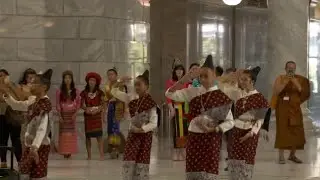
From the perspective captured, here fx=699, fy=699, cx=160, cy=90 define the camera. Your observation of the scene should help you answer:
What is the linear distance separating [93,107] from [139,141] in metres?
4.11

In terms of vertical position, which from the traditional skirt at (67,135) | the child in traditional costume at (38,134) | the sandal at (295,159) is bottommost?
the sandal at (295,159)

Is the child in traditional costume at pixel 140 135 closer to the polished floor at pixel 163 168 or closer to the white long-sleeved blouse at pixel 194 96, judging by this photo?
the white long-sleeved blouse at pixel 194 96

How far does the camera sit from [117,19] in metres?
13.1

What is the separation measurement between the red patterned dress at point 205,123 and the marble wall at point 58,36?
653 centimetres

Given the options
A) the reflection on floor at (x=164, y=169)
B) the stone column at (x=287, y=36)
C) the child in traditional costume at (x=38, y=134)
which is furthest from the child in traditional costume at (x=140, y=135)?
the stone column at (x=287, y=36)

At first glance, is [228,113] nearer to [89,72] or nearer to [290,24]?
[89,72]

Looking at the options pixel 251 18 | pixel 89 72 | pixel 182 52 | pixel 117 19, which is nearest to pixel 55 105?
pixel 89 72

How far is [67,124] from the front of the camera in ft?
38.5

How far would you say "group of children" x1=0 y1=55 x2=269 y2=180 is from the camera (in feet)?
21.6

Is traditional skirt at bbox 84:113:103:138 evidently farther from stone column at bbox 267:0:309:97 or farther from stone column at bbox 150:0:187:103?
stone column at bbox 150:0:187:103

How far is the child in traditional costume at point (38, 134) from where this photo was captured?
269 inches

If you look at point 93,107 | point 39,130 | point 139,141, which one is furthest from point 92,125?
point 39,130

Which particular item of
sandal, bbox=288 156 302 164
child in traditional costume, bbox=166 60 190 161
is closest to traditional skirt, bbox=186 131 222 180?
child in traditional costume, bbox=166 60 190 161

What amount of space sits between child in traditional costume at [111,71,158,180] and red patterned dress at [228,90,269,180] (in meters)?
0.91
